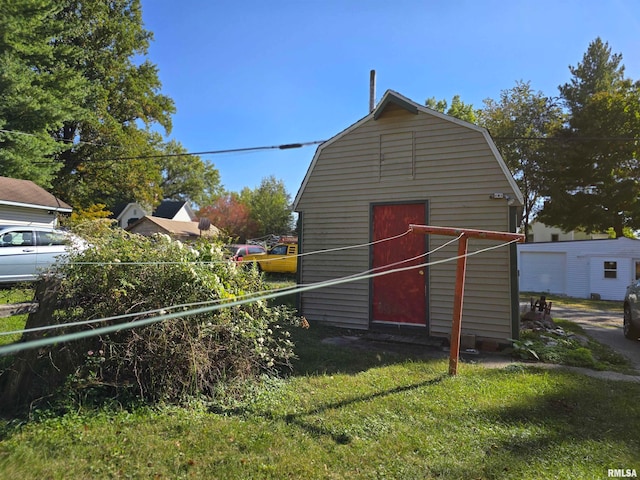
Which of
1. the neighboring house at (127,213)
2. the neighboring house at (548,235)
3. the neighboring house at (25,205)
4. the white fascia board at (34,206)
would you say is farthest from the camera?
the neighboring house at (127,213)

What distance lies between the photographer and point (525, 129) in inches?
1061

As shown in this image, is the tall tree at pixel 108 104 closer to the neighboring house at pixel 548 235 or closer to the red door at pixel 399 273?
the red door at pixel 399 273

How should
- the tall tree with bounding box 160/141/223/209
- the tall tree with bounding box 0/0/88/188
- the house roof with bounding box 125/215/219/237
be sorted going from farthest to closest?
the tall tree with bounding box 160/141/223/209 → the house roof with bounding box 125/215/219/237 → the tall tree with bounding box 0/0/88/188

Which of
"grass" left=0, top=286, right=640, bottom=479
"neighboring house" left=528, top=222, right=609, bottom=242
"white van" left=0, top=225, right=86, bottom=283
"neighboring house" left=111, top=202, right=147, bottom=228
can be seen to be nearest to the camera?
"grass" left=0, top=286, right=640, bottom=479

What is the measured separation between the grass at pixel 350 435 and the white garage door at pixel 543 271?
60.1 feet

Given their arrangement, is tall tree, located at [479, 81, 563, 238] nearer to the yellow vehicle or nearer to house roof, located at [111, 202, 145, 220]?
the yellow vehicle

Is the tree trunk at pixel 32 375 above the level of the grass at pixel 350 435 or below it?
above

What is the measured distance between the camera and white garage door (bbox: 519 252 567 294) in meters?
20.8

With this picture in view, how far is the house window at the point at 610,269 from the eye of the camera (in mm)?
18828

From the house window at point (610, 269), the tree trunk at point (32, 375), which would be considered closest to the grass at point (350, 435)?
the tree trunk at point (32, 375)

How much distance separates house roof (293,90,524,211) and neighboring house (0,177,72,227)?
1154 cm

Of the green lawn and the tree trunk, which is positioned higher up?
the tree trunk

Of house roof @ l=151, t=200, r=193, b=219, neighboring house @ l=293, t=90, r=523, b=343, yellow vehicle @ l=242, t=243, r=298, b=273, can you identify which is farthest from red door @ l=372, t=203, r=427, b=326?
house roof @ l=151, t=200, r=193, b=219

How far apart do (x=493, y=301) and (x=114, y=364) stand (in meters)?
5.76
